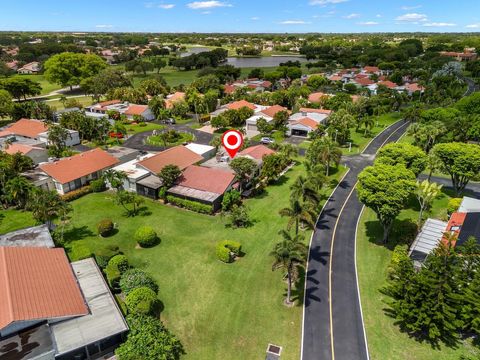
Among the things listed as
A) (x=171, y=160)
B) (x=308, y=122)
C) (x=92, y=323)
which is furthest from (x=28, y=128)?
(x=92, y=323)

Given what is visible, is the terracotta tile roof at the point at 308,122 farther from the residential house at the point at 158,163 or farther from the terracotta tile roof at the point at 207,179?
the terracotta tile roof at the point at 207,179

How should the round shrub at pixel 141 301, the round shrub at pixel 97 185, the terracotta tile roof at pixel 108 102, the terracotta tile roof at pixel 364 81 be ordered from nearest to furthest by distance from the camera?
1. the round shrub at pixel 141 301
2. the round shrub at pixel 97 185
3. the terracotta tile roof at pixel 108 102
4. the terracotta tile roof at pixel 364 81

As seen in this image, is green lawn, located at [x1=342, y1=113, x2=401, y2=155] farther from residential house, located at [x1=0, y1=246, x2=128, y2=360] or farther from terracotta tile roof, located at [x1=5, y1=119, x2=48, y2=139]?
terracotta tile roof, located at [x1=5, y1=119, x2=48, y2=139]

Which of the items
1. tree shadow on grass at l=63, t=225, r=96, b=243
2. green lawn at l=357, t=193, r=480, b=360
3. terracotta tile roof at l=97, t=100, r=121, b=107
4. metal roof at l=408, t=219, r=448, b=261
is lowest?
tree shadow on grass at l=63, t=225, r=96, b=243

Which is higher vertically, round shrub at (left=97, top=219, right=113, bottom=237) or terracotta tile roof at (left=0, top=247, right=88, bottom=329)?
terracotta tile roof at (left=0, top=247, right=88, bottom=329)

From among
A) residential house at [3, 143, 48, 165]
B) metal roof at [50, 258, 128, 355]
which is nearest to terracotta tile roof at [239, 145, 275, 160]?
metal roof at [50, 258, 128, 355]

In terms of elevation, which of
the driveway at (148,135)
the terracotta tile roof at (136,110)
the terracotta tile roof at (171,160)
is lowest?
the driveway at (148,135)

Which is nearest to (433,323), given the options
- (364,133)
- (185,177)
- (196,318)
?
(196,318)

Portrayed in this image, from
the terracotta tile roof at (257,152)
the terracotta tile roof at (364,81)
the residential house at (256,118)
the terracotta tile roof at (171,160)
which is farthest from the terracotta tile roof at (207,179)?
the terracotta tile roof at (364,81)
